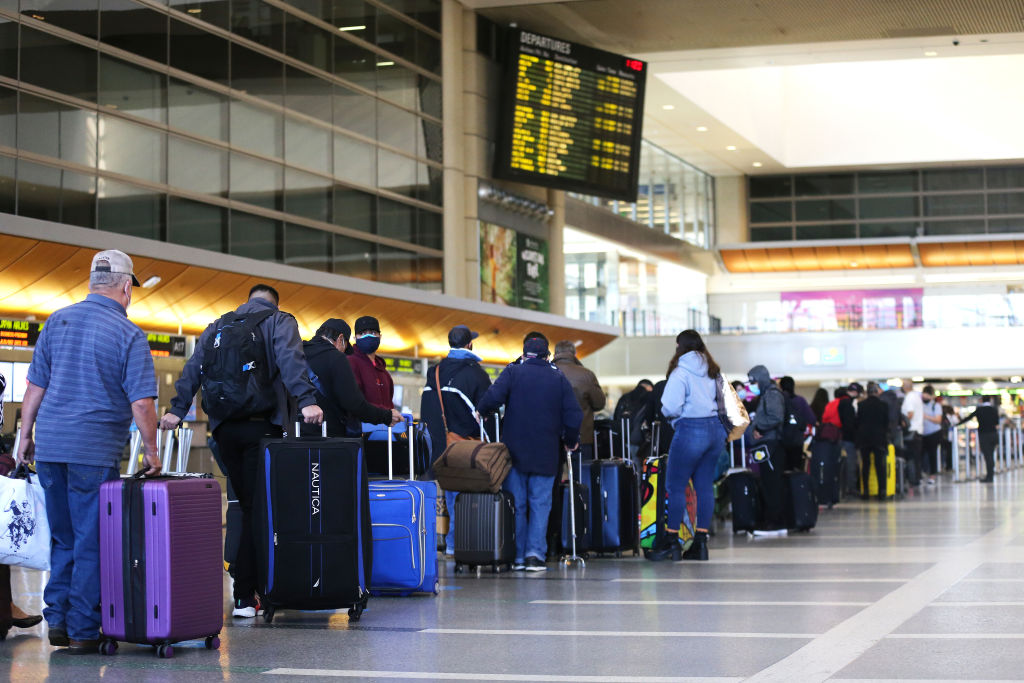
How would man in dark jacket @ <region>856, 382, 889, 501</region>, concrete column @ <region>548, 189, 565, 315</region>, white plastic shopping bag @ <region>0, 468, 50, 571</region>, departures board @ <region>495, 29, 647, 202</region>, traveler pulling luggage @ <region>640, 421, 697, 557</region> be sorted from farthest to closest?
concrete column @ <region>548, 189, 565, 315</region> → departures board @ <region>495, 29, 647, 202</region> → man in dark jacket @ <region>856, 382, 889, 501</region> → traveler pulling luggage @ <region>640, 421, 697, 557</region> → white plastic shopping bag @ <region>0, 468, 50, 571</region>

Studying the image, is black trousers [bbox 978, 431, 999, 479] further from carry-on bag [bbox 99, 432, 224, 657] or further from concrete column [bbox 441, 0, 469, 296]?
carry-on bag [bbox 99, 432, 224, 657]

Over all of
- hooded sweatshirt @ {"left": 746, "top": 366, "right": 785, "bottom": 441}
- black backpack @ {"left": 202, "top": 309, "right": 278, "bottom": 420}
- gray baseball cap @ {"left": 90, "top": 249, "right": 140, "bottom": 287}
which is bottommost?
hooded sweatshirt @ {"left": 746, "top": 366, "right": 785, "bottom": 441}

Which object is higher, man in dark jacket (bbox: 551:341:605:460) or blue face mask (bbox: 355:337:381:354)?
blue face mask (bbox: 355:337:381:354)

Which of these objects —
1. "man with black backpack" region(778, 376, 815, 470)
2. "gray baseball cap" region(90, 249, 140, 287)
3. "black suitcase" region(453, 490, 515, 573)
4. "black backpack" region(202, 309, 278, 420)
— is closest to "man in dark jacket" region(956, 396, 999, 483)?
"man with black backpack" region(778, 376, 815, 470)

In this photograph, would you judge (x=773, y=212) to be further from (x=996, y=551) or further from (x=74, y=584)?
(x=74, y=584)

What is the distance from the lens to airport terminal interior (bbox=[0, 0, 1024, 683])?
6.07 meters

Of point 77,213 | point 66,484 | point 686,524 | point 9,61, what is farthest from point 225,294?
point 66,484

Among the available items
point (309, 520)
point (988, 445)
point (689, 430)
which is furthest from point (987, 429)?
point (309, 520)

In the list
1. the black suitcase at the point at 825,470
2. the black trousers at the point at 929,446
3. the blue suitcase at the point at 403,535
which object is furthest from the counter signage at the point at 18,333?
the black trousers at the point at 929,446

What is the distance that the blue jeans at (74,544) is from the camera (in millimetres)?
5500

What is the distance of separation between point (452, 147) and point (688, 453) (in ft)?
47.2

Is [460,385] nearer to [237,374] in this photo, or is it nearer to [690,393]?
[690,393]

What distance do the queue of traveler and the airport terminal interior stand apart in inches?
10.5

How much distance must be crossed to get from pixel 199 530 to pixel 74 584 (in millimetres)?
537
